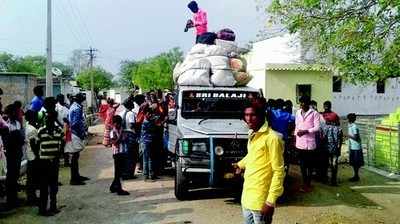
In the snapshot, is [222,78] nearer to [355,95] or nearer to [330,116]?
[330,116]

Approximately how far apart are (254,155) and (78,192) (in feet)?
20.9

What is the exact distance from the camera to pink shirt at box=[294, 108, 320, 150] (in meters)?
10.5

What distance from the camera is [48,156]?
27.5 feet

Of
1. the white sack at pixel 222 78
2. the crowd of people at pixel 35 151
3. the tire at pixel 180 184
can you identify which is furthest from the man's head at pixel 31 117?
the white sack at pixel 222 78

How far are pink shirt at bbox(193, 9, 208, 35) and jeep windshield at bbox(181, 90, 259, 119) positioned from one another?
10.7 feet

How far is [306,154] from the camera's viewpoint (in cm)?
1061

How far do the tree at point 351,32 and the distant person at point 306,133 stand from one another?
0.98 metres

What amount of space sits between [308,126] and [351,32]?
7.82ft

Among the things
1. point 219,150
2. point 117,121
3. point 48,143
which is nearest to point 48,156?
point 48,143

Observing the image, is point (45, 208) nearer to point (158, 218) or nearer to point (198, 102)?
point (158, 218)

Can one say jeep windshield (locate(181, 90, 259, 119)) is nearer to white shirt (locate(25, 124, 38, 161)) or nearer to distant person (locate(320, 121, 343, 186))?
distant person (locate(320, 121, 343, 186))

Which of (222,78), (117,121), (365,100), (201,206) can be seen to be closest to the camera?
(201,206)

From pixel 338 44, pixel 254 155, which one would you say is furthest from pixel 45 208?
pixel 338 44

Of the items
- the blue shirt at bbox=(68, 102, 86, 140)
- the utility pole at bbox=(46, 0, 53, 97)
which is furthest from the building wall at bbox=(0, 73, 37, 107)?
the blue shirt at bbox=(68, 102, 86, 140)
